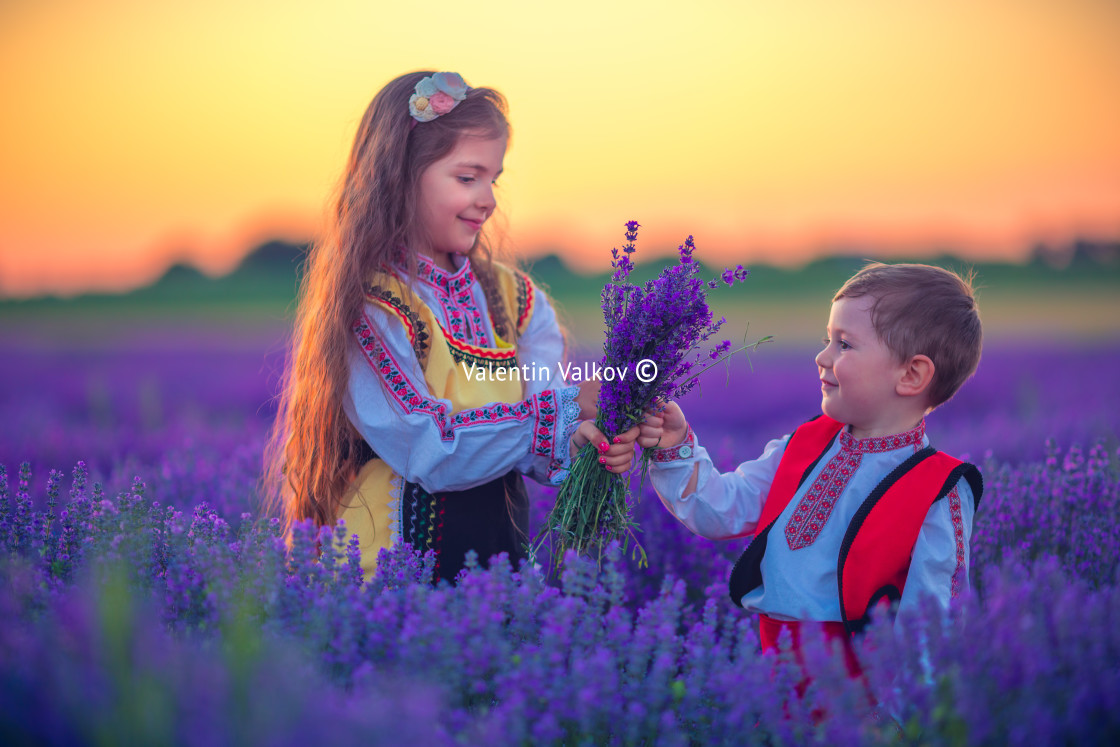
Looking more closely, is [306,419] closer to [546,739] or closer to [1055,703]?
[546,739]

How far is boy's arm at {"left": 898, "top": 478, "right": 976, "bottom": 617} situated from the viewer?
67.5 inches

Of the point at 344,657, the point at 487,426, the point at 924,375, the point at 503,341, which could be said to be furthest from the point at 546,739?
the point at 503,341

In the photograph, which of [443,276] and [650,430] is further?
[443,276]

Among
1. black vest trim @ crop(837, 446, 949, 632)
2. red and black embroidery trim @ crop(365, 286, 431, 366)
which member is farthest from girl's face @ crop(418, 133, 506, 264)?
black vest trim @ crop(837, 446, 949, 632)

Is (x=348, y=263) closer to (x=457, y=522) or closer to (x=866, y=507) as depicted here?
(x=457, y=522)

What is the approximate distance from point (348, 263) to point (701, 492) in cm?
120

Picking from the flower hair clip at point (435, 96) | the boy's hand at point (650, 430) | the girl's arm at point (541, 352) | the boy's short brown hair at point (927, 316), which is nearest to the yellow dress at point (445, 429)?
the girl's arm at point (541, 352)

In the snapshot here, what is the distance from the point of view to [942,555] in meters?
1.72

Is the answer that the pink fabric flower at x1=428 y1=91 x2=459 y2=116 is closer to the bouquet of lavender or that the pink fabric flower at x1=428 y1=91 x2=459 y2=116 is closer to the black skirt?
the bouquet of lavender

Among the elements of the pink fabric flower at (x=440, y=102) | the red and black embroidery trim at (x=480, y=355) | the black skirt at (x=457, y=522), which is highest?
the pink fabric flower at (x=440, y=102)

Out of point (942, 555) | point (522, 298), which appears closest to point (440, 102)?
point (522, 298)

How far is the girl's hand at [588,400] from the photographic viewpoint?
213 cm

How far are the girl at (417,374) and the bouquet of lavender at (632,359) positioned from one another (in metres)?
0.08

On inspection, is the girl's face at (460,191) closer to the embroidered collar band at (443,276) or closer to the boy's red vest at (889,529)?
the embroidered collar band at (443,276)
